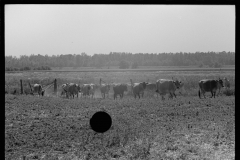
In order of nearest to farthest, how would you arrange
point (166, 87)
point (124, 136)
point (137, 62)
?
1. point (124, 136)
2. point (166, 87)
3. point (137, 62)

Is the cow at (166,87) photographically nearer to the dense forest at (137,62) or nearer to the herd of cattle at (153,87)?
the herd of cattle at (153,87)

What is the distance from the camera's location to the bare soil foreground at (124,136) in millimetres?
7523

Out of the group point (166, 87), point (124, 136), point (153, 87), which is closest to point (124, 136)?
point (124, 136)

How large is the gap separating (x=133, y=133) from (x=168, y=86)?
14883 mm

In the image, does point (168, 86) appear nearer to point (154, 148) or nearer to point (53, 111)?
point (53, 111)

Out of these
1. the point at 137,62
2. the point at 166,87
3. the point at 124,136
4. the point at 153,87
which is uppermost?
the point at 137,62

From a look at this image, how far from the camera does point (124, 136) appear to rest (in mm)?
8984

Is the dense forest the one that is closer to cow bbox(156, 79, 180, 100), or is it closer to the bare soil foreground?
cow bbox(156, 79, 180, 100)

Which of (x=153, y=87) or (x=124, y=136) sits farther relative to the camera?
(x=153, y=87)

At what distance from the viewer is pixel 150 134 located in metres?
9.25

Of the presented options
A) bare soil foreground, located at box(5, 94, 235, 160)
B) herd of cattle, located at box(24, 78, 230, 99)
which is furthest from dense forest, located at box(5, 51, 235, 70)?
bare soil foreground, located at box(5, 94, 235, 160)

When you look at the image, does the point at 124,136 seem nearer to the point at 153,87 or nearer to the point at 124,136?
the point at 124,136
